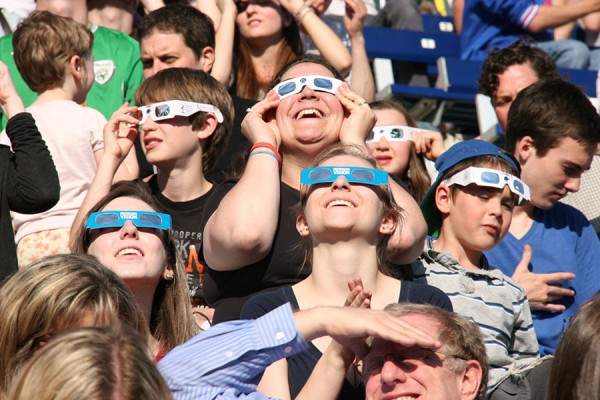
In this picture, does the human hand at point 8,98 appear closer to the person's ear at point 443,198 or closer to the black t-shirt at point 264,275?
the black t-shirt at point 264,275

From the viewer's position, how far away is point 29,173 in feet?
14.7

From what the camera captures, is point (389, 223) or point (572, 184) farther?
point (572, 184)

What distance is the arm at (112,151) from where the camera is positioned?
498 centimetres

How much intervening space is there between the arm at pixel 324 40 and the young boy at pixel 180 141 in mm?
→ 1217

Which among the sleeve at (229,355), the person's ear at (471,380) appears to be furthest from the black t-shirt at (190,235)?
the sleeve at (229,355)

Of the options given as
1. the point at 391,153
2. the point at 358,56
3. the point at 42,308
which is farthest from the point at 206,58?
the point at 42,308

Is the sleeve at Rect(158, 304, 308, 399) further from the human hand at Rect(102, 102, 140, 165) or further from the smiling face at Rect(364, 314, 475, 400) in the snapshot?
the human hand at Rect(102, 102, 140, 165)

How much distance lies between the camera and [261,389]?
3.51 meters

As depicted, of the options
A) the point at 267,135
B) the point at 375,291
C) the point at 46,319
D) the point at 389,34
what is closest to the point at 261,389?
the point at 375,291

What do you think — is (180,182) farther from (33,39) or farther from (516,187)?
(516,187)

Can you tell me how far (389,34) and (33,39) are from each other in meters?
4.16

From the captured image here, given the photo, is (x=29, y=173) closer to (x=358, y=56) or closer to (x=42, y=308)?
(x=42, y=308)

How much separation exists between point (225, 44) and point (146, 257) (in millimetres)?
2843

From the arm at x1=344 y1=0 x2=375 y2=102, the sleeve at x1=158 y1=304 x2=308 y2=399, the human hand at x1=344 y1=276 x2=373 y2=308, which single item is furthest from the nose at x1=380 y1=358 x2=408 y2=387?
the arm at x1=344 y1=0 x2=375 y2=102
